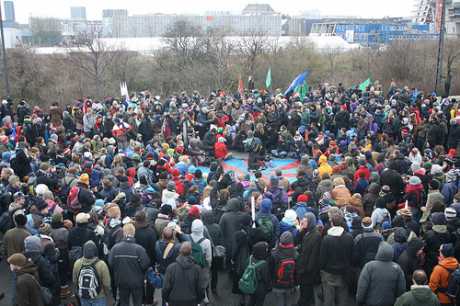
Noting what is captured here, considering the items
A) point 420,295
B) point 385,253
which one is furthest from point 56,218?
point 420,295

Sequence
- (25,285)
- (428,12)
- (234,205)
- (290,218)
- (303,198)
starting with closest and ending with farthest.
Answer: (25,285), (290,218), (234,205), (303,198), (428,12)

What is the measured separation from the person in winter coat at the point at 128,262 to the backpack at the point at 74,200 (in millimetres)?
2590

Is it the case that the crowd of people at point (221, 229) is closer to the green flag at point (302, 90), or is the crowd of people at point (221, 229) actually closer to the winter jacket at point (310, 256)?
the winter jacket at point (310, 256)

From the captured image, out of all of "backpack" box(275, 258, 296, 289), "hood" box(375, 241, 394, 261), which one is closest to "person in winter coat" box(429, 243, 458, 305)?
"hood" box(375, 241, 394, 261)

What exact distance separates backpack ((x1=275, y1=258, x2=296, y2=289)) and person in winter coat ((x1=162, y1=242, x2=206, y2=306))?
1196 mm

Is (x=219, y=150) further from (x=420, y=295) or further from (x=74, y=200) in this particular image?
(x=420, y=295)

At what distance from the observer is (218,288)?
8.84 metres

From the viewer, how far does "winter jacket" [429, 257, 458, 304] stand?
22.2ft

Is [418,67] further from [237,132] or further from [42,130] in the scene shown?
[42,130]

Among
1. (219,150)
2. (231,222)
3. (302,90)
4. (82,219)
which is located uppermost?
(302,90)

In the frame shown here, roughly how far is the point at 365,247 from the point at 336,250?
470mm

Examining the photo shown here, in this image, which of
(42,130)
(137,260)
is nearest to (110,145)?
(42,130)

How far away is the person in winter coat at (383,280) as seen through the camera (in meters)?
6.62

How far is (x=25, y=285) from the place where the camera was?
639 centimetres
